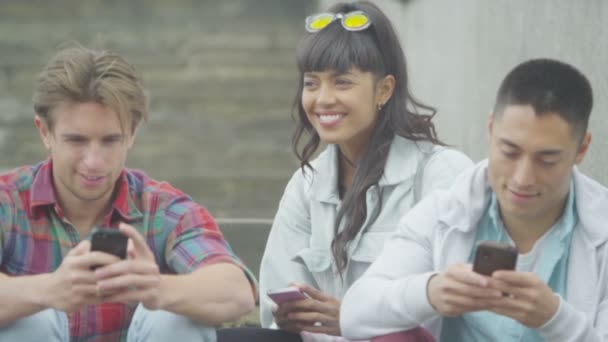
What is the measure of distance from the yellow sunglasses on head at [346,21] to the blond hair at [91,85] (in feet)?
2.44

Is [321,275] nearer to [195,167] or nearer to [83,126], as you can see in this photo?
[83,126]

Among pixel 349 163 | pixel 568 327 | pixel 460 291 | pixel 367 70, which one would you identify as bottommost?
pixel 568 327

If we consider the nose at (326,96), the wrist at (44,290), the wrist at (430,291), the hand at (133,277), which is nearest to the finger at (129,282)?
the hand at (133,277)

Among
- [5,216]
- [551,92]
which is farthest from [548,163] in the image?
[5,216]

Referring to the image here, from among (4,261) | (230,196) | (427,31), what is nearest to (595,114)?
(4,261)

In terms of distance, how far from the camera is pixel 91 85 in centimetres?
365

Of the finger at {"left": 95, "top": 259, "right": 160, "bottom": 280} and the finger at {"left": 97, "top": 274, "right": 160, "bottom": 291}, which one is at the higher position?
the finger at {"left": 95, "top": 259, "right": 160, "bottom": 280}

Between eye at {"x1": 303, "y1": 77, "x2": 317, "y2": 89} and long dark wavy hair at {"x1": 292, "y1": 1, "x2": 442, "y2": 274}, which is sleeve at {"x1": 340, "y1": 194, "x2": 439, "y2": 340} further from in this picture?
eye at {"x1": 303, "y1": 77, "x2": 317, "y2": 89}

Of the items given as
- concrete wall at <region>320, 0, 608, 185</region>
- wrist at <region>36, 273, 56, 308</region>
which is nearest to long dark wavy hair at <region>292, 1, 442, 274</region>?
concrete wall at <region>320, 0, 608, 185</region>

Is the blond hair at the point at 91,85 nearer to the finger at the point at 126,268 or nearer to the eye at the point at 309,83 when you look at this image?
the finger at the point at 126,268

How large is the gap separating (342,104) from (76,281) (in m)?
1.22

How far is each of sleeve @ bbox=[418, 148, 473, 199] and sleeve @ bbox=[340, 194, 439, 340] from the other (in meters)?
0.45

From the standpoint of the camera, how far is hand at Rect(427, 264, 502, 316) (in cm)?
304

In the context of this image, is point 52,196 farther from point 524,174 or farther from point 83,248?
point 524,174
